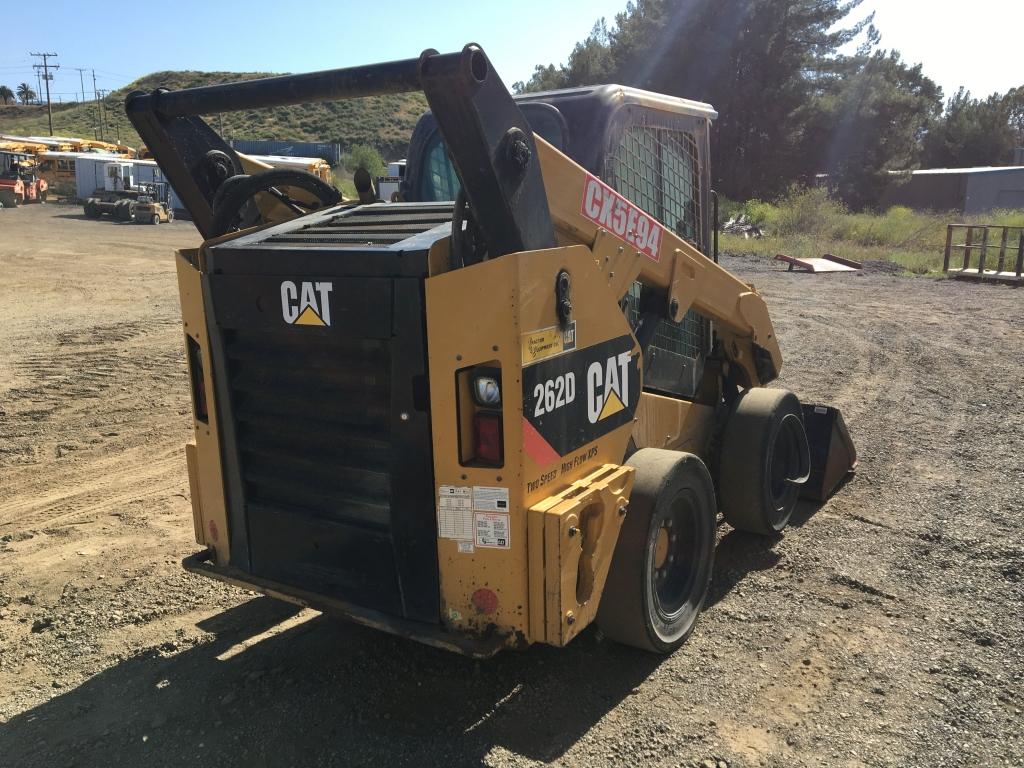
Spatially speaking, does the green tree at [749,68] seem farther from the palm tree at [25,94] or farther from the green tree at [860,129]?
the palm tree at [25,94]

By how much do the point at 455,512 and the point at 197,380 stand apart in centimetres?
131

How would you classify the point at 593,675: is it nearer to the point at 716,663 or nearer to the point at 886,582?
the point at 716,663

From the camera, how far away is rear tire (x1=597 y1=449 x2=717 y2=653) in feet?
10.4

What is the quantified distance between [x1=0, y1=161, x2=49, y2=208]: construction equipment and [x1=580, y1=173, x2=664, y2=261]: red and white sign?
40.4 metres

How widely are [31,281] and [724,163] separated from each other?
30398mm

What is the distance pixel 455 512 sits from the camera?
9.12 feet

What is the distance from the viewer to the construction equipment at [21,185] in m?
36.5

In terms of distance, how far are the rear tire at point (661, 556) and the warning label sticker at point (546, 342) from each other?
0.73 metres

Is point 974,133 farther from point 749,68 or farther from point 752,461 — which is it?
point 752,461

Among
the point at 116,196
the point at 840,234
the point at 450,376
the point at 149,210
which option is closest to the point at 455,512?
the point at 450,376

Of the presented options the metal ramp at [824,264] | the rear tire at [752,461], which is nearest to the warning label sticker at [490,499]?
the rear tire at [752,461]

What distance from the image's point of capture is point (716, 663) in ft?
11.4

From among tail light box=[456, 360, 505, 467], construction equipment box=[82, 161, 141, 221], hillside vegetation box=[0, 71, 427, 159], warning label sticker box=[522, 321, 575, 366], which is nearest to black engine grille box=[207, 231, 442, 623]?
tail light box=[456, 360, 505, 467]

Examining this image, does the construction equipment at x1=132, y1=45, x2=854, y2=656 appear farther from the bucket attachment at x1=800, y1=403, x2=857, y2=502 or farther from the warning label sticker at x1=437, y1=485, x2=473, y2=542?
the bucket attachment at x1=800, y1=403, x2=857, y2=502
